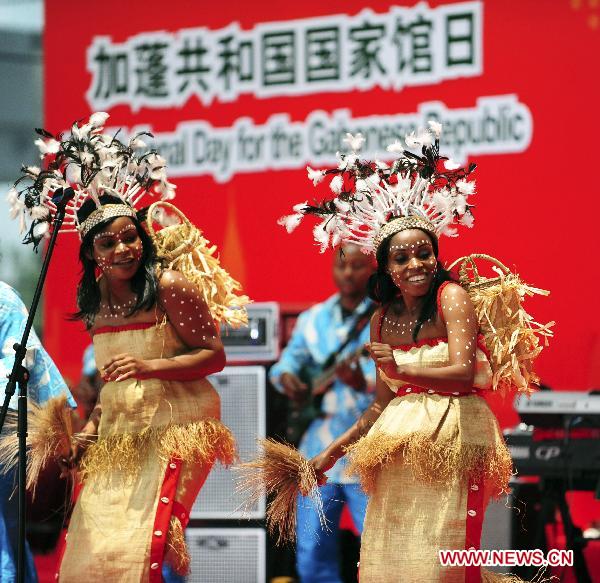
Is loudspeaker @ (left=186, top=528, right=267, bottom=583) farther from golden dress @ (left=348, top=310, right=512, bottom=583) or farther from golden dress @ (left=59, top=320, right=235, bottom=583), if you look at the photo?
golden dress @ (left=348, top=310, right=512, bottom=583)

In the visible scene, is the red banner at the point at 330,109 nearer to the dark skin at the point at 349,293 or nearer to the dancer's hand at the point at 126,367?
the dark skin at the point at 349,293

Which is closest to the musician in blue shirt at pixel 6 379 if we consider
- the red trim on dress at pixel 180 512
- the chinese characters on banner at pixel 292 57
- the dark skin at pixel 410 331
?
the red trim on dress at pixel 180 512

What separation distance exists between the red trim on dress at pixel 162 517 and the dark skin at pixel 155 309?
344 millimetres

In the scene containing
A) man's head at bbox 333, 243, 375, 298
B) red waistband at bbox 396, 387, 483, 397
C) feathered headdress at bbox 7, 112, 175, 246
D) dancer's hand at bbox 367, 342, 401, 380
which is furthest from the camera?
man's head at bbox 333, 243, 375, 298

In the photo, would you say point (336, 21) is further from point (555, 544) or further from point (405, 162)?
point (555, 544)

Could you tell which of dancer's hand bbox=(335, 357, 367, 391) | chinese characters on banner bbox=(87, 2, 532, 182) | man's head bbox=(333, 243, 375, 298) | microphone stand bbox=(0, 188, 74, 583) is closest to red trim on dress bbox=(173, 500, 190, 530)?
microphone stand bbox=(0, 188, 74, 583)

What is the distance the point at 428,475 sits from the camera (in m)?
4.02

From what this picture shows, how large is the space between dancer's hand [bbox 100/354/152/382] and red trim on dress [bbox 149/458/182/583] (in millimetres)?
340

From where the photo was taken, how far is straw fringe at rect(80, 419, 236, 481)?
4395 millimetres

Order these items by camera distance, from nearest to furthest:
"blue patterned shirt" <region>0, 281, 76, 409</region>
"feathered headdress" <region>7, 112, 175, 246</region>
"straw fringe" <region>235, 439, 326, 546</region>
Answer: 1. "straw fringe" <region>235, 439, 326, 546</region>
2. "feathered headdress" <region>7, 112, 175, 246</region>
3. "blue patterned shirt" <region>0, 281, 76, 409</region>

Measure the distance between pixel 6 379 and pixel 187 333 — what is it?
2.57 feet

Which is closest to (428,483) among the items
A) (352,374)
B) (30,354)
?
(30,354)

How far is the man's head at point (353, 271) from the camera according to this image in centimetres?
627

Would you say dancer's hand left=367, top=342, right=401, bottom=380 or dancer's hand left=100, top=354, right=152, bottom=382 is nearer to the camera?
dancer's hand left=367, top=342, right=401, bottom=380
